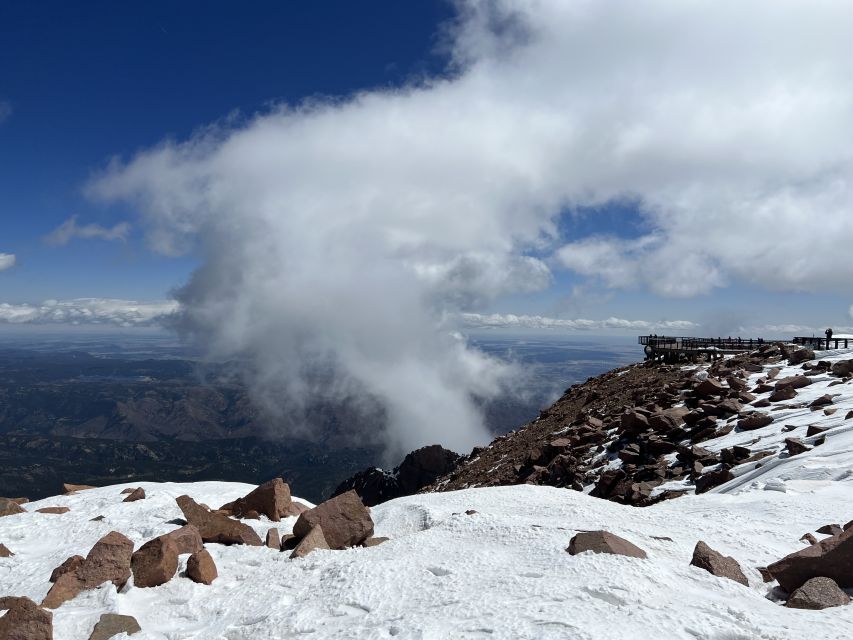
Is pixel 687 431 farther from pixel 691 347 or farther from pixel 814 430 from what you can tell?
pixel 691 347

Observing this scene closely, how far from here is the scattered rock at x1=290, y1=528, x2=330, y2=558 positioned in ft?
28.4

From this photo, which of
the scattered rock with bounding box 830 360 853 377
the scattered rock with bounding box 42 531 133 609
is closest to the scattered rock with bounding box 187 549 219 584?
the scattered rock with bounding box 42 531 133 609

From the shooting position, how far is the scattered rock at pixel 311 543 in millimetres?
8664

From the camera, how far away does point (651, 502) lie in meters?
15.5

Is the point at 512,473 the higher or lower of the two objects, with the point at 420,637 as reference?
lower

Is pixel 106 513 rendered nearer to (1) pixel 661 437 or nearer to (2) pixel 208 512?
(2) pixel 208 512

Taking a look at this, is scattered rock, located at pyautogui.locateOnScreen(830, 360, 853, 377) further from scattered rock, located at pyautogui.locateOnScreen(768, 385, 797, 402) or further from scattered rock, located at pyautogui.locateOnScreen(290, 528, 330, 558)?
scattered rock, located at pyautogui.locateOnScreen(290, 528, 330, 558)

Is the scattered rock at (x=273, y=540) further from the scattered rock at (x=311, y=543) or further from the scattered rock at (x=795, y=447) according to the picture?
the scattered rock at (x=795, y=447)

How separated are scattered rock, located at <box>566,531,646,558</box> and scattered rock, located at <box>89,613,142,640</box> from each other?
6.12 m

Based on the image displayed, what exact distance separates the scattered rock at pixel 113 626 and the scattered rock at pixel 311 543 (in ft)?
8.15

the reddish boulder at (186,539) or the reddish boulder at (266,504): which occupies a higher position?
the reddish boulder at (186,539)

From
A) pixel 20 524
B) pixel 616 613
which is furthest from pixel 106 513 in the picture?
pixel 616 613

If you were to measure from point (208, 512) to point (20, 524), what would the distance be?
4447 mm

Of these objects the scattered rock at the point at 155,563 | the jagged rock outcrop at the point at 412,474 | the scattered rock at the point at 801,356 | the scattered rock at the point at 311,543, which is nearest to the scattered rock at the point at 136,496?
the scattered rock at the point at 155,563
